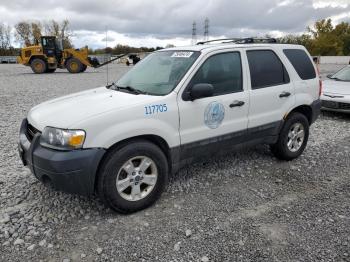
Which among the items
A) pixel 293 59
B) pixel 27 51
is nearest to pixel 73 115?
pixel 293 59

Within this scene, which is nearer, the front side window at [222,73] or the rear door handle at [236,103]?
the front side window at [222,73]

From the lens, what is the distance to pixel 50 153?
3076mm

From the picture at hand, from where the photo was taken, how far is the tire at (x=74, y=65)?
77.2ft

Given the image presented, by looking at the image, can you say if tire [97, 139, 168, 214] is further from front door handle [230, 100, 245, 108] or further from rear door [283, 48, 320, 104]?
rear door [283, 48, 320, 104]

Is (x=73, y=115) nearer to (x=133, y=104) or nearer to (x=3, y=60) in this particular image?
(x=133, y=104)

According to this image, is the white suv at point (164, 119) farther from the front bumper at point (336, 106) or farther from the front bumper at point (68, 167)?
the front bumper at point (336, 106)

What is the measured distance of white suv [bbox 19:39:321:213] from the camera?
3.12m

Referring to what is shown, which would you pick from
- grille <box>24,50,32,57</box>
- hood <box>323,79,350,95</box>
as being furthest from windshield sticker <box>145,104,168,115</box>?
grille <box>24,50,32,57</box>

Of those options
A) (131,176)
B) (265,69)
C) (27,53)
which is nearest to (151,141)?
(131,176)

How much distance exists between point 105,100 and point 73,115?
1.48 feet

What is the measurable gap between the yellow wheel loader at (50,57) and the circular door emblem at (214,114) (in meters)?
19.6

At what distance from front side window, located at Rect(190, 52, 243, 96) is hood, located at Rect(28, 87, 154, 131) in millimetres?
737

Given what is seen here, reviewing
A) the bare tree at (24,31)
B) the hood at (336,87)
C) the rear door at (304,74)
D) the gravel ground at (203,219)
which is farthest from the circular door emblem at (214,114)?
the bare tree at (24,31)

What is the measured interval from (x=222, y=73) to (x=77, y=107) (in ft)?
5.85
